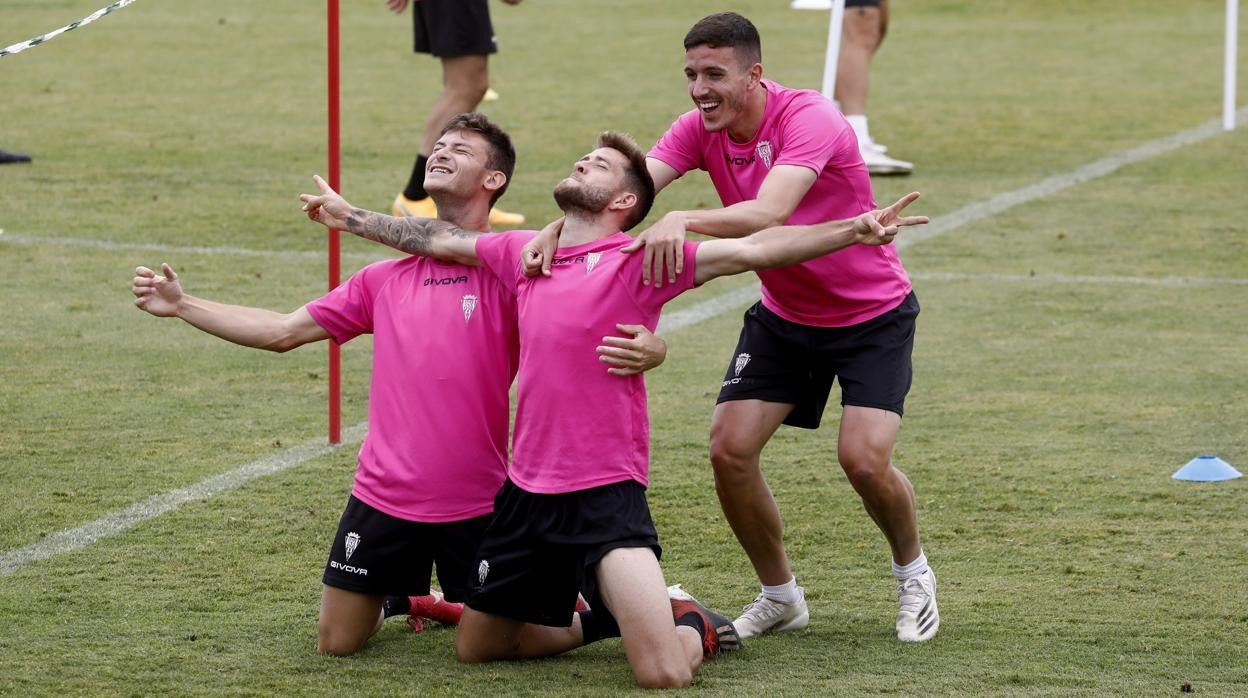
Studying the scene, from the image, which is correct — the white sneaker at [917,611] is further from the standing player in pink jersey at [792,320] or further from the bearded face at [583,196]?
the bearded face at [583,196]

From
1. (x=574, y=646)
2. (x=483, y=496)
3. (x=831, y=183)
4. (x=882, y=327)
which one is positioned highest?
(x=831, y=183)

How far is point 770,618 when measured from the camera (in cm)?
541

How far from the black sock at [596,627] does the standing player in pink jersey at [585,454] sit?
93mm

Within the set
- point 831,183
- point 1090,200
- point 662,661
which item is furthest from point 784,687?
point 1090,200

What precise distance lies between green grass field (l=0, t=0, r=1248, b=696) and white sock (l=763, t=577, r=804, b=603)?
0.13 meters

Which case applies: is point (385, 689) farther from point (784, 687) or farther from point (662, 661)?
point (784, 687)

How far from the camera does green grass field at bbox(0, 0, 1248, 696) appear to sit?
5.13m

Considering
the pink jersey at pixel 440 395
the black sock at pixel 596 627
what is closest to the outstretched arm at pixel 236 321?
the pink jersey at pixel 440 395

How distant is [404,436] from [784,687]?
3.96 ft

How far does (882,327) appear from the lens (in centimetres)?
554

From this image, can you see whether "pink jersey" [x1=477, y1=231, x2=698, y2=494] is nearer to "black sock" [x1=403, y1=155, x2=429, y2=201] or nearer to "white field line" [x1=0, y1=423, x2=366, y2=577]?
"white field line" [x1=0, y1=423, x2=366, y2=577]

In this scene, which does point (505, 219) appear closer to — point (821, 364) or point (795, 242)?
point (821, 364)

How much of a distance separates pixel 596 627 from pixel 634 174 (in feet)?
4.02

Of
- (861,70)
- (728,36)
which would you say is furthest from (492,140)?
(861,70)
